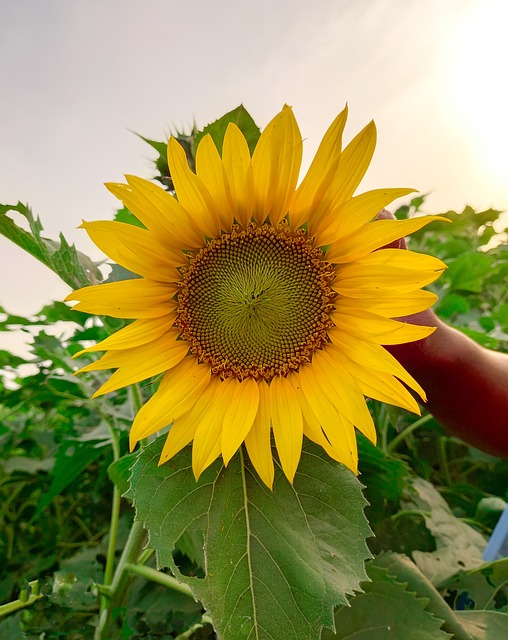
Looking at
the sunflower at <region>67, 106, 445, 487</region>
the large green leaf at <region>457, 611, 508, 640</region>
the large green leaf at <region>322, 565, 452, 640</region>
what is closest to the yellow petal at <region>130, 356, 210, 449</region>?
the sunflower at <region>67, 106, 445, 487</region>

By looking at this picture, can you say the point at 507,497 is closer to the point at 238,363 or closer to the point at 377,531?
the point at 377,531

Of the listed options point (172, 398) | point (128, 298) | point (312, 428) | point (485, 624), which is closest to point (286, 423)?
point (312, 428)

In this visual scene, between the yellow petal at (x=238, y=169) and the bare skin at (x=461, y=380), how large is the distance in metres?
0.23

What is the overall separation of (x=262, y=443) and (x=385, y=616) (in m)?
0.29

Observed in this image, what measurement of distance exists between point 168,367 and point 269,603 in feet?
0.95

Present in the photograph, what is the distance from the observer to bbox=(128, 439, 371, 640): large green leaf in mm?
572

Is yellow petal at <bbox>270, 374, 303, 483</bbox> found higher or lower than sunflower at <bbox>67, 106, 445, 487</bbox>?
lower

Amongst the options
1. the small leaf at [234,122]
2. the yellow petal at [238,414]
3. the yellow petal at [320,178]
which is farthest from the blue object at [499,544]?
the small leaf at [234,122]

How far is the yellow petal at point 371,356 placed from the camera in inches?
23.4

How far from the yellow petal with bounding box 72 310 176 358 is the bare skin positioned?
306 millimetres

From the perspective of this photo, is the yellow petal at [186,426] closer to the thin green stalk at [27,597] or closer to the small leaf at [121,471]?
the small leaf at [121,471]

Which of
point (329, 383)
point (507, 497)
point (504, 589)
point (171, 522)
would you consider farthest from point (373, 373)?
point (507, 497)

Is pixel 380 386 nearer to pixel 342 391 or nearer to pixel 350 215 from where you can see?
pixel 342 391

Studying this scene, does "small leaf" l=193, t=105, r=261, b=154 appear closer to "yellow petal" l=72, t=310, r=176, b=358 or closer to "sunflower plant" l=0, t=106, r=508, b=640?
"sunflower plant" l=0, t=106, r=508, b=640
